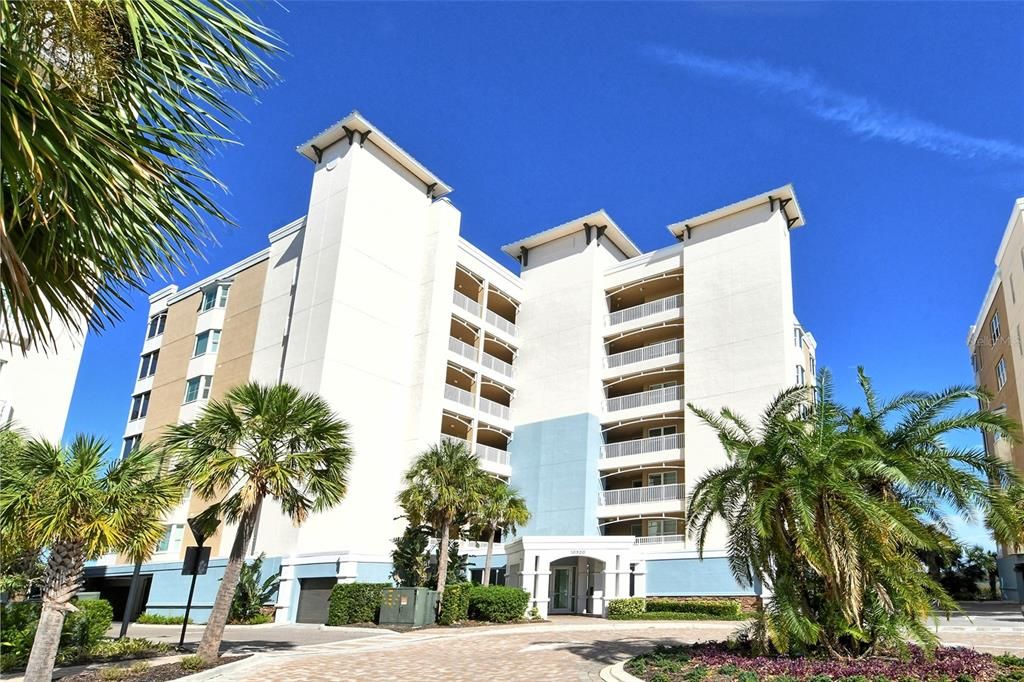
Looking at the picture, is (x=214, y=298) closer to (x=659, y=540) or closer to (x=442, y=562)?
(x=442, y=562)

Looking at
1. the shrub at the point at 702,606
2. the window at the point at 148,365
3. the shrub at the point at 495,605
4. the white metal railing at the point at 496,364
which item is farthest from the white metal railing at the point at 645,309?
the window at the point at 148,365

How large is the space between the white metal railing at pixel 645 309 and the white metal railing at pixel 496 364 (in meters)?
6.96

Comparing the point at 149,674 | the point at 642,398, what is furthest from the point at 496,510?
the point at 149,674

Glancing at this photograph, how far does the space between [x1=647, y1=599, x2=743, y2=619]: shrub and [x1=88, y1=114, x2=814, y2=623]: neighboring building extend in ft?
3.97

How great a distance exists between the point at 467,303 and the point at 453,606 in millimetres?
20651

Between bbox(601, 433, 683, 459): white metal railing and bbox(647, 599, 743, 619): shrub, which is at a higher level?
bbox(601, 433, 683, 459): white metal railing

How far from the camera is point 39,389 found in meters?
32.6

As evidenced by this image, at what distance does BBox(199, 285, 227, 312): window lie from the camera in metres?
45.9

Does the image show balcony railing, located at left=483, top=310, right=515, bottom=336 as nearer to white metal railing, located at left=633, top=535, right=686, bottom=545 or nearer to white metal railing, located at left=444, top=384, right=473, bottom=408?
white metal railing, located at left=444, top=384, right=473, bottom=408

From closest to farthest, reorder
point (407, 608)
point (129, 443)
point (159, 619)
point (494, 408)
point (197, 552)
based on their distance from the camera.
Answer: point (197, 552)
point (407, 608)
point (159, 619)
point (494, 408)
point (129, 443)

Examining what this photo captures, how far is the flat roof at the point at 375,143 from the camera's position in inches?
1554

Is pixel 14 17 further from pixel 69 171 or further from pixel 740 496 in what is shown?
pixel 740 496

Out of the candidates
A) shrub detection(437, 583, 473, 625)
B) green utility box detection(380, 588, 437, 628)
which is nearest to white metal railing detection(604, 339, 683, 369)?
shrub detection(437, 583, 473, 625)

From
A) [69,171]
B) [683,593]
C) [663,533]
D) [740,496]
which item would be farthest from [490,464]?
[69,171]
